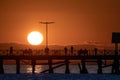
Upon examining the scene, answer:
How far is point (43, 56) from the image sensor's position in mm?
66062

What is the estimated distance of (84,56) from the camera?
6650 centimetres

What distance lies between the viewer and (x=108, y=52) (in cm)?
6644

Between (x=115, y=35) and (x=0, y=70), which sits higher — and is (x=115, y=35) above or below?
above

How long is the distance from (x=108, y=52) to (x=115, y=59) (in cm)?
204

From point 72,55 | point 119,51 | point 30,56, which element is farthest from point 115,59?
point 30,56

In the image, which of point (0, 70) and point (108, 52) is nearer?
point (108, 52)

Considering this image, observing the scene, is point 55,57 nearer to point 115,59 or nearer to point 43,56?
point 43,56

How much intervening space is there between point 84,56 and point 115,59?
14.0 ft

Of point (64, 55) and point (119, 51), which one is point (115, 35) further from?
point (64, 55)

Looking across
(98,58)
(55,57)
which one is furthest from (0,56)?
(98,58)

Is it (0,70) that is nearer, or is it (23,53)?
(23,53)

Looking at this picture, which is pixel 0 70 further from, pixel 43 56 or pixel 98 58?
pixel 98 58

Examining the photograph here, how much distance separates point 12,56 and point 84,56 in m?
9.00

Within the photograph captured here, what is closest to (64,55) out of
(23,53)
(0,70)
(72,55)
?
(72,55)
